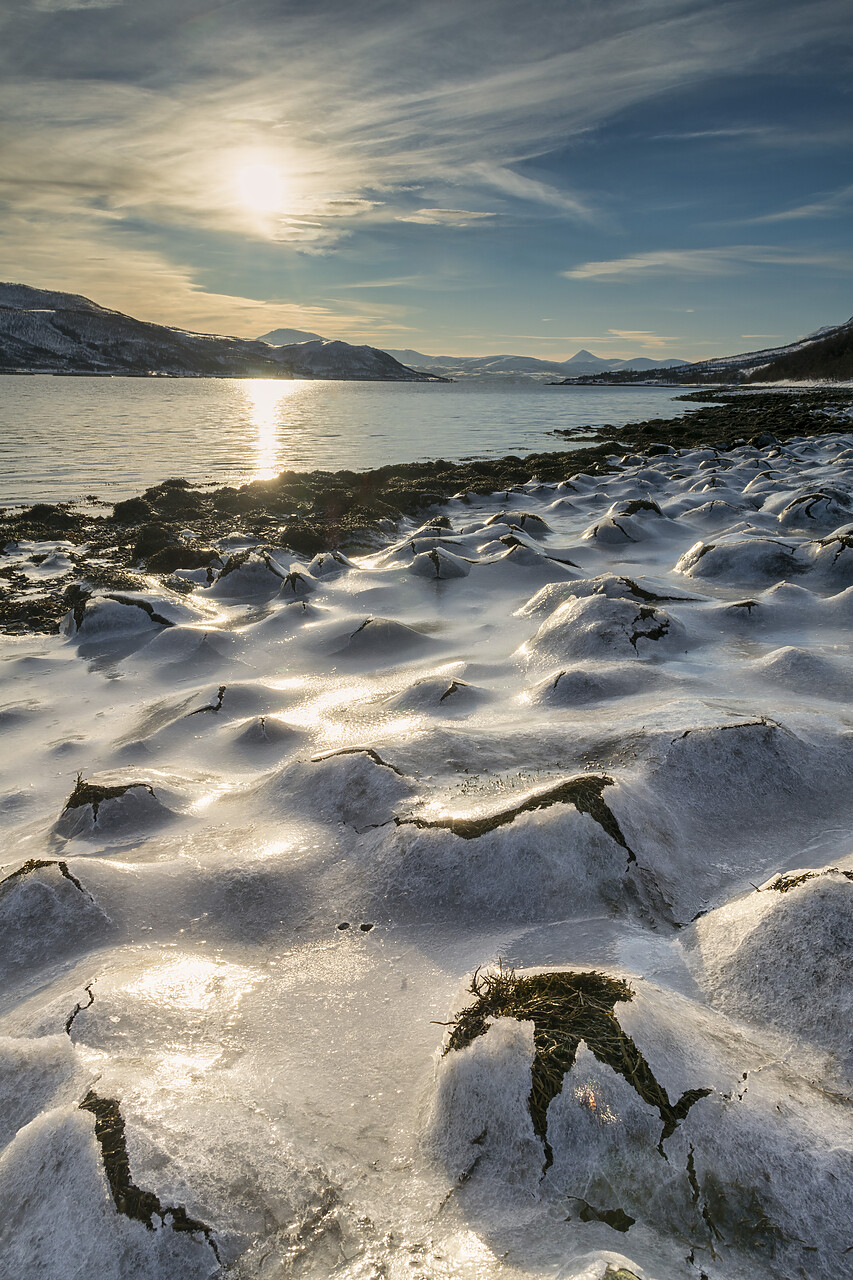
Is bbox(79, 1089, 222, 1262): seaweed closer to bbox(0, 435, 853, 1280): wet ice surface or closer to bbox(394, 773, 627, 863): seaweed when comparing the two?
bbox(0, 435, 853, 1280): wet ice surface

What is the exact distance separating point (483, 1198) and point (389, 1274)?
33cm

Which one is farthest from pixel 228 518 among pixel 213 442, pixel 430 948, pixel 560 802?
pixel 213 442

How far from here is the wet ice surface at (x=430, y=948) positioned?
1907mm

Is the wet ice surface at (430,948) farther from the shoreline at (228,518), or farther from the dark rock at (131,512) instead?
the dark rock at (131,512)

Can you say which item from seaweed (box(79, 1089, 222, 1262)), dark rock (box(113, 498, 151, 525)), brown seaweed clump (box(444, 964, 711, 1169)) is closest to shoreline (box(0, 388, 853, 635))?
dark rock (box(113, 498, 151, 525))

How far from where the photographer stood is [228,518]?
1544 cm

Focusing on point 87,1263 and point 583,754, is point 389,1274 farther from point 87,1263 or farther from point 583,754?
point 583,754

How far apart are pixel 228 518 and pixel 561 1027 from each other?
14681 millimetres

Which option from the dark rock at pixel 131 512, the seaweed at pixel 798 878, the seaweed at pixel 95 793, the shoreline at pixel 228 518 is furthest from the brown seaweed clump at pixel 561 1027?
the dark rock at pixel 131 512

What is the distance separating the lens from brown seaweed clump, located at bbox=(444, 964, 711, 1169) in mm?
2094

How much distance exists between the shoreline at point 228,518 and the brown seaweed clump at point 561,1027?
7.76m

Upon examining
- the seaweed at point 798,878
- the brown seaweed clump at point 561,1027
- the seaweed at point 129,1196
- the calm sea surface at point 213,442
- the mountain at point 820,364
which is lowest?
the seaweed at point 129,1196

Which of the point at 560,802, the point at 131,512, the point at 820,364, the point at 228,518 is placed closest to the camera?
the point at 560,802

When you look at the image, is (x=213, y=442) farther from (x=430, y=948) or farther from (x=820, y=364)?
(x=820, y=364)
